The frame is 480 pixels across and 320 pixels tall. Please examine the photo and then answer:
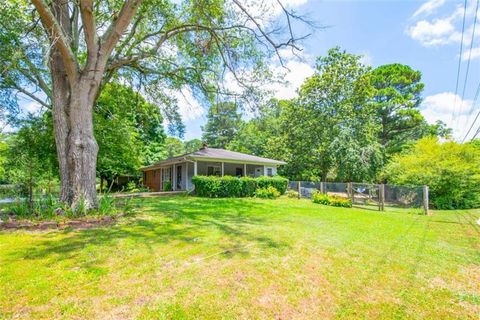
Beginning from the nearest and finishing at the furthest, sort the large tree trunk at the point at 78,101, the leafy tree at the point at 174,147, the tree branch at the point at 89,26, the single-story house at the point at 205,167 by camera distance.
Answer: the tree branch at the point at 89,26, the large tree trunk at the point at 78,101, the single-story house at the point at 205,167, the leafy tree at the point at 174,147

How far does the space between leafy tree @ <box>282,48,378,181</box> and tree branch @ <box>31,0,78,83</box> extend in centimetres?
1894

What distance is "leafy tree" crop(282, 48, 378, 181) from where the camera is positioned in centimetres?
2131

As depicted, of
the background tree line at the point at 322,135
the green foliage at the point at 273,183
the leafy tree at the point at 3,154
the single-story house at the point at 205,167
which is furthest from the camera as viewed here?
the single-story house at the point at 205,167

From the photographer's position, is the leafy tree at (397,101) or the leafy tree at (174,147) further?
the leafy tree at (174,147)

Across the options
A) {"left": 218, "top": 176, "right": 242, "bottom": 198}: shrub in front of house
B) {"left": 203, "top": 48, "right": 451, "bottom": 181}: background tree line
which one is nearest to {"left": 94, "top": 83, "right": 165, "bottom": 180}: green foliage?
{"left": 218, "top": 176, "right": 242, "bottom": 198}: shrub in front of house

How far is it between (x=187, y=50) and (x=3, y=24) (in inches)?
252

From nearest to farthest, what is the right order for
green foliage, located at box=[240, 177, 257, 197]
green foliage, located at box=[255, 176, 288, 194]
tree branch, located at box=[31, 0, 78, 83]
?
tree branch, located at box=[31, 0, 78, 83], green foliage, located at box=[240, 177, 257, 197], green foliage, located at box=[255, 176, 288, 194]

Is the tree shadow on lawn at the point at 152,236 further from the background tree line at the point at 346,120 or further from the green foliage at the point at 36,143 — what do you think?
the background tree line at the point at 346,120

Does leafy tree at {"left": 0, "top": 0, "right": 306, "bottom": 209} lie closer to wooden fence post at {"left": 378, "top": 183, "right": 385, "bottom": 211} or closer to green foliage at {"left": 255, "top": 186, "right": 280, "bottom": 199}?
green foliage at {"left": 255, "top": 186, "right": 280, "bottom": 199}

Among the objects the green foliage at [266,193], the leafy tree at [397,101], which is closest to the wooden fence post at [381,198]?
the green foliage at [266,193]

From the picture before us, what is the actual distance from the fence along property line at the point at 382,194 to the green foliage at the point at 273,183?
3259mm

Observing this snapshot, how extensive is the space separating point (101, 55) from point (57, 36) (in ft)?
4.16

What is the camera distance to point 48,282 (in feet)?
10.1

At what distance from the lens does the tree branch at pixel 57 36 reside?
612 centimetres
